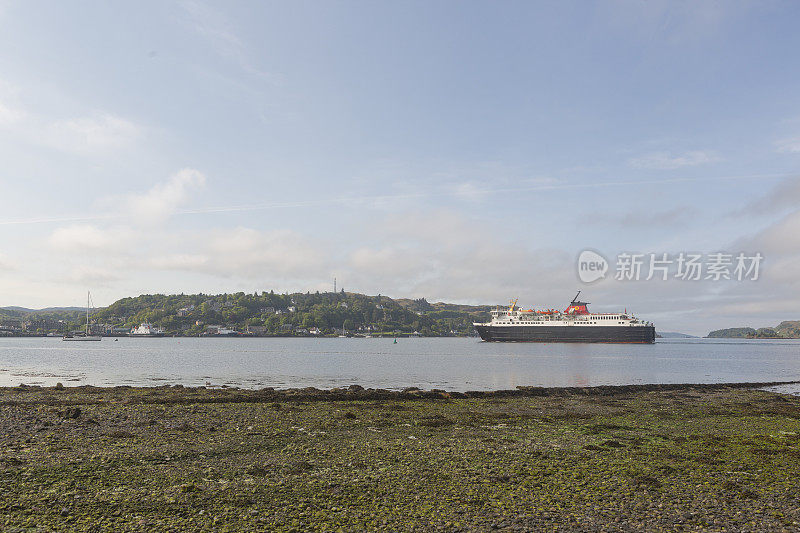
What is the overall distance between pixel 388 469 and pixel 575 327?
156 metres

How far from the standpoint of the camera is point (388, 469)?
13359 millimetres

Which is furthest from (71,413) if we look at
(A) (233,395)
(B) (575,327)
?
(B) (575,327)

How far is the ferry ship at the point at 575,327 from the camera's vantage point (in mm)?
157625

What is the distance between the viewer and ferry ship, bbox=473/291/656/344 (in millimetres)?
157625

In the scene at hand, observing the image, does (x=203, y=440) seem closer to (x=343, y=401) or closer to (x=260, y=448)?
(x=260, y=448)

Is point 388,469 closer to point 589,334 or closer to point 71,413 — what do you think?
point 71,413

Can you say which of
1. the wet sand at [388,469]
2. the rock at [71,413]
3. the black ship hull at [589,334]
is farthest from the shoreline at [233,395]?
the black ship hull at [589,334]

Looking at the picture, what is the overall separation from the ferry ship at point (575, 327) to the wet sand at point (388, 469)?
454 feet

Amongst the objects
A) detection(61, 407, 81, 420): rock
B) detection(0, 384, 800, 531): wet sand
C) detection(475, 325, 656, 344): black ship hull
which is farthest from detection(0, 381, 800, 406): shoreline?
detection(475, 325, 656, 344): black ship hull

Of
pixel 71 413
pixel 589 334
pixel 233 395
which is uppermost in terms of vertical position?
pixel 71 413

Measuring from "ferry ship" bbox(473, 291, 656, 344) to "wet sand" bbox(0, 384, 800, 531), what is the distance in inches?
5453

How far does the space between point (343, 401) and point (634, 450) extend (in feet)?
56.0

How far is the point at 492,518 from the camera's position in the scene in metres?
9.72

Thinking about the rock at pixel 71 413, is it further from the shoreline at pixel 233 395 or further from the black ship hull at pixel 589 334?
the black ship hull at pixel 589 334
